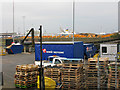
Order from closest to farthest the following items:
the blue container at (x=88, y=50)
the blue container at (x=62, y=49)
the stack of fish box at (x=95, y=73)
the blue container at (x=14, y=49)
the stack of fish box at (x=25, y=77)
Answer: the stack of fish box at (x=95, y=73), the stack of fish box at (x=25, y=77), the blue container at (x=62, y=49), the blue container at (x=88, y=50), the blue container at (x=14, y=49)

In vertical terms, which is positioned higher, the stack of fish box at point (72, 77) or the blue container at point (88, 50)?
the blue container at point (88, 50)

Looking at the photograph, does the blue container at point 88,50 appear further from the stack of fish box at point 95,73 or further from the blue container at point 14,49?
the blue container at point 14,49

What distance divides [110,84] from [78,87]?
1.98 meters

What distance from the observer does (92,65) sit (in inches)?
408

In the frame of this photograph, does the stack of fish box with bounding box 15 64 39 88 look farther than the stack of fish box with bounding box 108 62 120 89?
Yes

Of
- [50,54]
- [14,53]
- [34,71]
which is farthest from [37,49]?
[14,53]

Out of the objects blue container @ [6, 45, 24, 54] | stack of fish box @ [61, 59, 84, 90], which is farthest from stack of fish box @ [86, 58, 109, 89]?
blue container @ [6, 45, 24, 54]

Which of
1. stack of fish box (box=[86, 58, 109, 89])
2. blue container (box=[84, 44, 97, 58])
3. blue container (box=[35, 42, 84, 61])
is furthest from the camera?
blue container (box=[84, 44, 97, 58])

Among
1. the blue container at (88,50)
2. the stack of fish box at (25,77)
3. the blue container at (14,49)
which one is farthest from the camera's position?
the blue container at (14,49)

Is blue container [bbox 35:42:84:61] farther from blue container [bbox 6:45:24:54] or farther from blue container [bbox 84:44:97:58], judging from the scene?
blue container [bbox 6:45:24:54]

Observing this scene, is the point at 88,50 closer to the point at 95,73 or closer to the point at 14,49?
the point at 95,73

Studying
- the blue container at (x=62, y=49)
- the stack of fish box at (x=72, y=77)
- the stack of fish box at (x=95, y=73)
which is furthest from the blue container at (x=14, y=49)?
the stack of fish box at (x=95, y=73)

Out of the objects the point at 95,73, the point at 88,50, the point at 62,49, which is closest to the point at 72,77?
the point at 95,73

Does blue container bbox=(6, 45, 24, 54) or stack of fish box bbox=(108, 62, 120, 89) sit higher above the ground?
blue container bbox=(6, 45, 24, 54)
